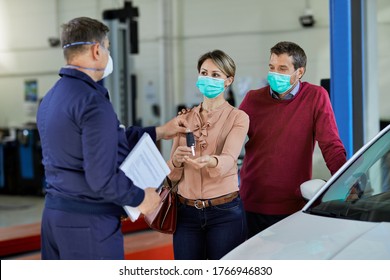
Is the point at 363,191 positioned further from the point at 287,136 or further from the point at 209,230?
the point at 209,230

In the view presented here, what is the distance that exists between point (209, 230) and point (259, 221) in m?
0.48

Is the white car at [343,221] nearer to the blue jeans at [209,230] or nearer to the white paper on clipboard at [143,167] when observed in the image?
the blue jeans at [209,230]

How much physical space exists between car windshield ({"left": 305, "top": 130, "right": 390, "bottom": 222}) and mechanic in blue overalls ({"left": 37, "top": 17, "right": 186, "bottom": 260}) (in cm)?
85

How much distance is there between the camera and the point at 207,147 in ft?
10.2

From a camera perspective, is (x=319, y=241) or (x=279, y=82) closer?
(x=319, y=241)

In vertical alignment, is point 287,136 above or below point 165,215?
above

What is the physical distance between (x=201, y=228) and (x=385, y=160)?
3.21 feet

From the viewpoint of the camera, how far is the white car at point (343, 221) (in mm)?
2436

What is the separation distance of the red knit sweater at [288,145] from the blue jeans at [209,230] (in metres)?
0.32

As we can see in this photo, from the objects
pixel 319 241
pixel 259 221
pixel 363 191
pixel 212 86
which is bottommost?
pixel 259 221

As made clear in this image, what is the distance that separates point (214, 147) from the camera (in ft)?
10.2

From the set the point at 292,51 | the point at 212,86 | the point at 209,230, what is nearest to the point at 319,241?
the point at 209,230

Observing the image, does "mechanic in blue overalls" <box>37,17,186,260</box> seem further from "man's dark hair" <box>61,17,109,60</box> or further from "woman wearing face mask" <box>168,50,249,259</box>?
"woman wearing face mask" <box>168,50,249,259</box>

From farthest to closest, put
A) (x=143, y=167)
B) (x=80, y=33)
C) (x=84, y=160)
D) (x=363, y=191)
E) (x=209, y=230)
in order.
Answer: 1. (x=209, y=230)
2. (x=363, y=191)
3. (x=143, y=167)
4. (x=80, y=33)
5. (x=84, y=160)
